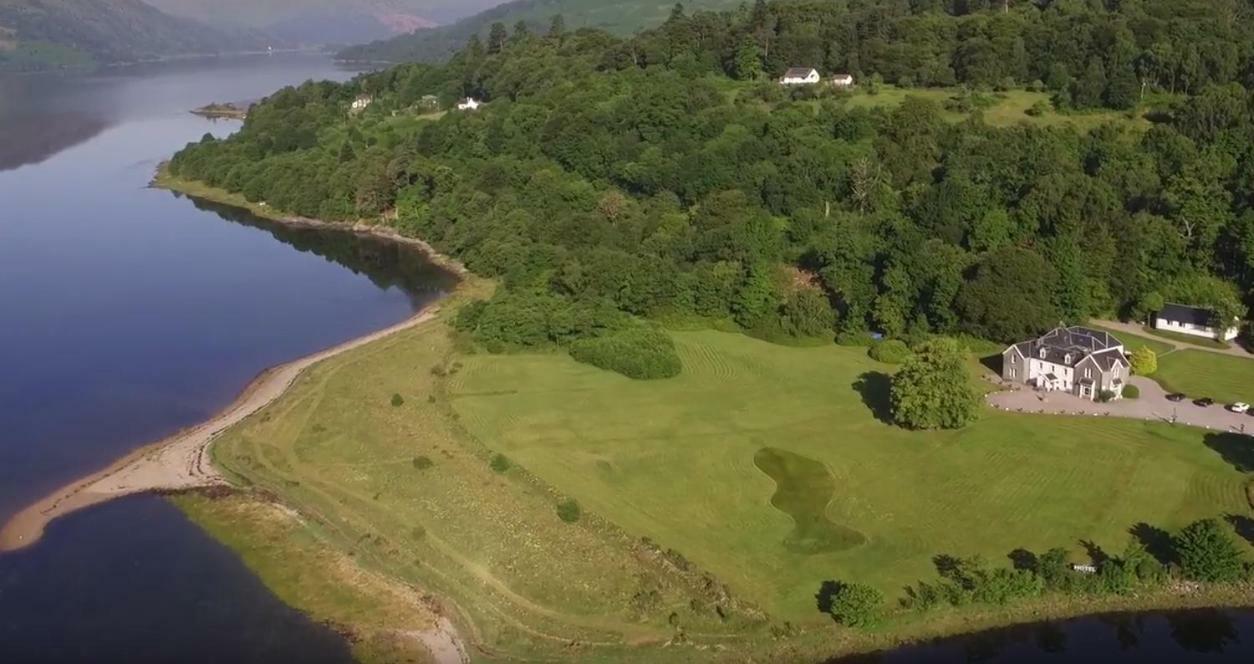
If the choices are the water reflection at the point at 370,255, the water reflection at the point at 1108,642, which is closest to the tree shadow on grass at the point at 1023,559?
the water reflection at the point at 1108,642

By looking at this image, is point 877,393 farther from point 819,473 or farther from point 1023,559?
point 1023,559

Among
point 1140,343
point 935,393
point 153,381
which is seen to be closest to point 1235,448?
point 935,393

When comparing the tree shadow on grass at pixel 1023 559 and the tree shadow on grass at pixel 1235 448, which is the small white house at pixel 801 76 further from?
the tree shadow on grass at pixel 1023 559

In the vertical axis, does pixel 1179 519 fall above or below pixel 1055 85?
below

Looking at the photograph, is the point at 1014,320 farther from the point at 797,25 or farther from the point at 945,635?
the point at 797,25

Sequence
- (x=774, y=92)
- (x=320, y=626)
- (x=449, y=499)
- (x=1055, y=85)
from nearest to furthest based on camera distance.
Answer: (x=320, y=626), (x=449, y=499), (x=1055, y=85), (x=774, y=92)

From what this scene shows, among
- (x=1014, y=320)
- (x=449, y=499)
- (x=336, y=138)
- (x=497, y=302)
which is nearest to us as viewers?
(x=449, y=499)

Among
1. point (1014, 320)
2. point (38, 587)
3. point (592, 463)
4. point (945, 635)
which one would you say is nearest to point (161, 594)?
point (38, 587)
